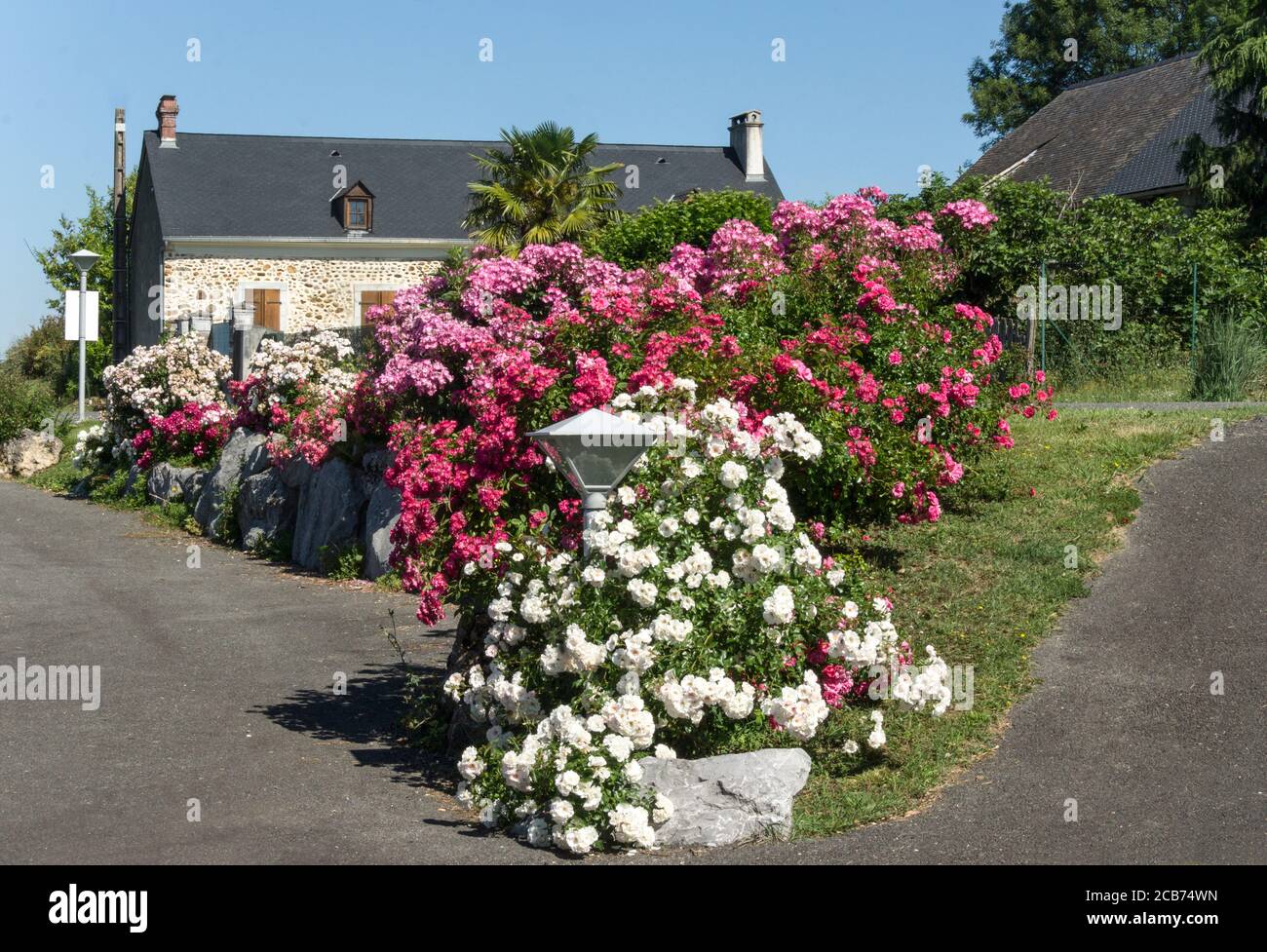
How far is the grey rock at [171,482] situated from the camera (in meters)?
19.7

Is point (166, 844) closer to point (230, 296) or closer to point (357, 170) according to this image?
point (230, 296)

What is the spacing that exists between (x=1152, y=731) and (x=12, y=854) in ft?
18.7

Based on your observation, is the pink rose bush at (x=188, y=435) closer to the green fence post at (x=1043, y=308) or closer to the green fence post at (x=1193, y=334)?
the green fence post at (x=1043, y=308)

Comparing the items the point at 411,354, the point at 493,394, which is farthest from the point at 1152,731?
the point at 411,354

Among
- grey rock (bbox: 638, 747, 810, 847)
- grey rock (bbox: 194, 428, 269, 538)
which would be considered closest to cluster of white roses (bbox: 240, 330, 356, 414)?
grey rock (bbox: 194, 428, 269, 538)

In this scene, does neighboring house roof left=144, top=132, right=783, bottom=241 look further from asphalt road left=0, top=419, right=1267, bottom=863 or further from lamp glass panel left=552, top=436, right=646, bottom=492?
lamp glass panel left=552, top=436, right=646, bottom=492

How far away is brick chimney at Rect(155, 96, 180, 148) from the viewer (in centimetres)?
3925

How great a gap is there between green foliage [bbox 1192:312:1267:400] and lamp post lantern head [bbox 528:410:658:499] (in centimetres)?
1125

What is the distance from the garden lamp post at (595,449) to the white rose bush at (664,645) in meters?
0.14

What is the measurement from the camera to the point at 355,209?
1524 inches

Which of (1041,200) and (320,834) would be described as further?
(1041,200)

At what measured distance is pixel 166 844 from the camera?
20.1ft

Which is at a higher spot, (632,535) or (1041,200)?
(1041,200)

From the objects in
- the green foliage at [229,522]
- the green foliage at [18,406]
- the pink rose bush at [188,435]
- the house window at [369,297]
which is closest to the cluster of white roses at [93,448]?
the pink rose bush at [188,435]
